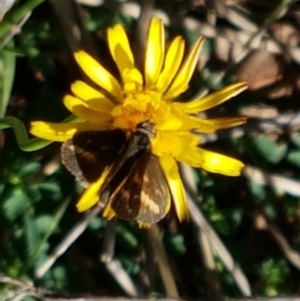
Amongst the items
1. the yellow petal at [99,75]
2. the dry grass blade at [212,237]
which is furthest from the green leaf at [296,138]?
the yellow petal at [99,75]

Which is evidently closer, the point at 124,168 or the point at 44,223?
the point at 124,168

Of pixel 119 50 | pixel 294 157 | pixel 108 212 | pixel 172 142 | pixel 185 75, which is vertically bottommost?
pixel 294 157

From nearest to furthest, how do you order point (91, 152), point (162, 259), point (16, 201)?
point (91, 152), point (16, 201), point (162, 259)

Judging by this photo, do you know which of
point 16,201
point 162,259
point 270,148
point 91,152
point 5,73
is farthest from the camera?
point 270,148

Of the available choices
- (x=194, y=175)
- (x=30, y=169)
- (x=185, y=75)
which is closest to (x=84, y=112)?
(x=185, y=75)

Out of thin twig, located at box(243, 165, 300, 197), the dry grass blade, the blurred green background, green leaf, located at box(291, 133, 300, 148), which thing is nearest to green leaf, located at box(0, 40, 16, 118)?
the blurred green background

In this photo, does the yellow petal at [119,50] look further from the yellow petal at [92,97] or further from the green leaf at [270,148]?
the green leaf at [270,148]

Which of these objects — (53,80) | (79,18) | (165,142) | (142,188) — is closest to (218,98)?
(165,142)

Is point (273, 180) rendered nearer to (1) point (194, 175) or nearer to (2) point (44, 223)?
(1) point (194, 175)

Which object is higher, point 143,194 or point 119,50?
point 119,50
